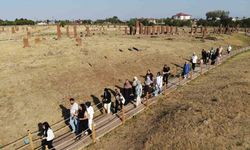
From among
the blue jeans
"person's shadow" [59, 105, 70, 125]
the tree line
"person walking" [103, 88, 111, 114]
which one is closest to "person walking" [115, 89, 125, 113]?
"person walking" [103, 88, 111, 114]

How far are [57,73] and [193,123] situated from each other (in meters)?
14.3

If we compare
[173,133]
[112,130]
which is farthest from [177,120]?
[112,130]

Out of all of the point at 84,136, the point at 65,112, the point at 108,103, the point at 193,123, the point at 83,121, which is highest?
the point at 108,103

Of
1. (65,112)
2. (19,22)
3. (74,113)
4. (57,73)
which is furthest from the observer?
(19,22)

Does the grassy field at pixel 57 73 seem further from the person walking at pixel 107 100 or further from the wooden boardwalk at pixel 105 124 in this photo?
the person walking at pixel 107 100

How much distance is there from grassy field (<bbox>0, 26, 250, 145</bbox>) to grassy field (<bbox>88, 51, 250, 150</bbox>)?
17.3ft

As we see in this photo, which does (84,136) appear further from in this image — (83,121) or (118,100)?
(118,100)

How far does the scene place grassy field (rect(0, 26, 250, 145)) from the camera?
65.8 feet

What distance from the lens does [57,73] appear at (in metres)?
26.9

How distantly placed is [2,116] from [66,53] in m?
15.6

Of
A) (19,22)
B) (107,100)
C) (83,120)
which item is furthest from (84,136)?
(19,22)

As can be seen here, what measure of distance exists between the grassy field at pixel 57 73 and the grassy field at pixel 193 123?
527cm

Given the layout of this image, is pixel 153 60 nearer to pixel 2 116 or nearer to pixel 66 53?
pixel 66 53

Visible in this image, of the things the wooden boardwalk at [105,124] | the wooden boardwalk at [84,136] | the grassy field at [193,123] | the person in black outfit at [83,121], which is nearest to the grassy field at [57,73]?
the wooden boardwalk at [84,136]
